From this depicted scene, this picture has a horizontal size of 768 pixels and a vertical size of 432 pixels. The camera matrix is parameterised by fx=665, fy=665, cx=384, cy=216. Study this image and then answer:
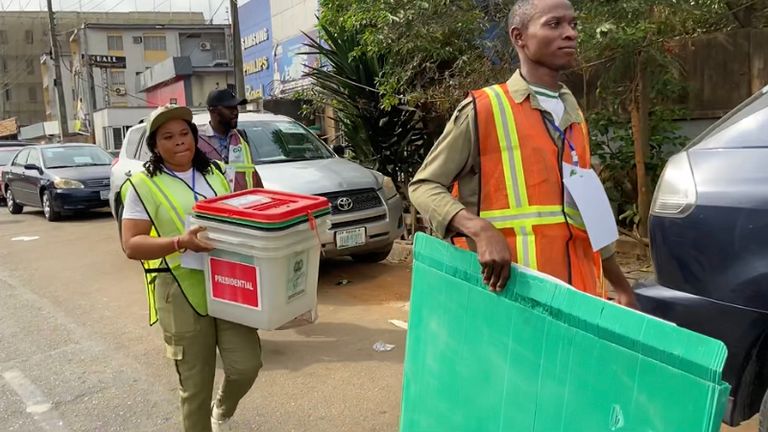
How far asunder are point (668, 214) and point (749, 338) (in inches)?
20.3

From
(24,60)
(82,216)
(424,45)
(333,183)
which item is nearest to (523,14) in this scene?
(424,45)

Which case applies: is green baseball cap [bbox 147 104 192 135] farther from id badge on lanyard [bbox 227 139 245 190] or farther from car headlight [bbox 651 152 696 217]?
id badge on lanyard [bbox 227 139 245 190]

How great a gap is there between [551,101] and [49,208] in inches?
496

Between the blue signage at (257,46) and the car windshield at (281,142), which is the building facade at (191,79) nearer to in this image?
the blue signage at (257,46)

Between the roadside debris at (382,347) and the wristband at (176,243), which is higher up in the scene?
the wristband at (176,243)

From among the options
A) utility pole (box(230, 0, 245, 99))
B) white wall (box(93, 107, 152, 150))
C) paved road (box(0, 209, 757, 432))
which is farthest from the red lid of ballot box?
white wall (box(93, 107, 152, 150))

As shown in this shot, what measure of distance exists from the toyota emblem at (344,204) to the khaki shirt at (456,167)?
171 inches

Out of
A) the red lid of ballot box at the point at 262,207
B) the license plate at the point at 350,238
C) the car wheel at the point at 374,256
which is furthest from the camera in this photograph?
the car wheel at the point at 374,256

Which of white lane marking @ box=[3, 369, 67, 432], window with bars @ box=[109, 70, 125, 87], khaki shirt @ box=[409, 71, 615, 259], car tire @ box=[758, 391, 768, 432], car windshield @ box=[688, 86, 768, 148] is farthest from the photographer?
window with bars @ box=[109, 70, 125, 87]

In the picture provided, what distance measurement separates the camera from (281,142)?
7414mm

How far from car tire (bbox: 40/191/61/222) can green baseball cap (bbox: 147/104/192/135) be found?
35.6 feet

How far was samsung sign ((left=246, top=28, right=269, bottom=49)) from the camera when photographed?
20078 millimetres

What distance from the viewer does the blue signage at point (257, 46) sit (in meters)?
19.9

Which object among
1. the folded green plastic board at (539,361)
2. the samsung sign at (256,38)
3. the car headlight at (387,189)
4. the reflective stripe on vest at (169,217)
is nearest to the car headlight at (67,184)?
the car headlight at (387,189)
